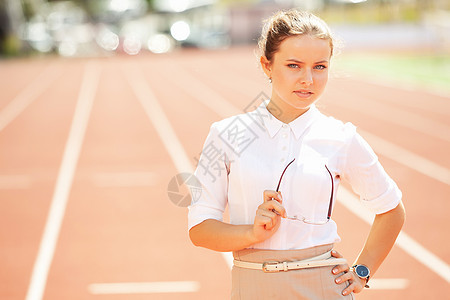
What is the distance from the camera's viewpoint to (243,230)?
5.41ft

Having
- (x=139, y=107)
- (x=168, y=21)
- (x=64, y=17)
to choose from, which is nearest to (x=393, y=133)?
(x=139, y=107)

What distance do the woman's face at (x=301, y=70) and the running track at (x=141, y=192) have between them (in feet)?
1.01

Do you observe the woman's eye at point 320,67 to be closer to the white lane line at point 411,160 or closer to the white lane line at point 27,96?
the white lane line at point 411,160

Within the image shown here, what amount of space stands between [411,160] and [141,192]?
3.91 meters

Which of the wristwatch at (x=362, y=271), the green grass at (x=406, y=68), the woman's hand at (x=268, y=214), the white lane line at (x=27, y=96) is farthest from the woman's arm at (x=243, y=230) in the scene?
the green grass at (x=406, y=68)

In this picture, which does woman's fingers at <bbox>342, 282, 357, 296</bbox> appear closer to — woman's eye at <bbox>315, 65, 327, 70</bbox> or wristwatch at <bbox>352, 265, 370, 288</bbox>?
wristwatch at <bbox>352, 265, 370, 288</bbox>

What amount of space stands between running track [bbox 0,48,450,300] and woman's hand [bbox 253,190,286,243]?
2.05 feet

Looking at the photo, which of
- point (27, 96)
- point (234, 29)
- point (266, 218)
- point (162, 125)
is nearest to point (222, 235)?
point (266, 218)

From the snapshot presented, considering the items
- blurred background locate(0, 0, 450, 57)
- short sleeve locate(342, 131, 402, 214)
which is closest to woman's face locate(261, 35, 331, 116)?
short sleeve locate(342, 131, 402, 214)

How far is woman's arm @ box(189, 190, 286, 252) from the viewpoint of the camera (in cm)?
156

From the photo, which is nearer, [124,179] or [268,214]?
[268,214]

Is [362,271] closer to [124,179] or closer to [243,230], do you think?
[243,230]

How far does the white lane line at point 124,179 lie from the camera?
7828 millimetres

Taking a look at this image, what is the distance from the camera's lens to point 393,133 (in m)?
11.3
